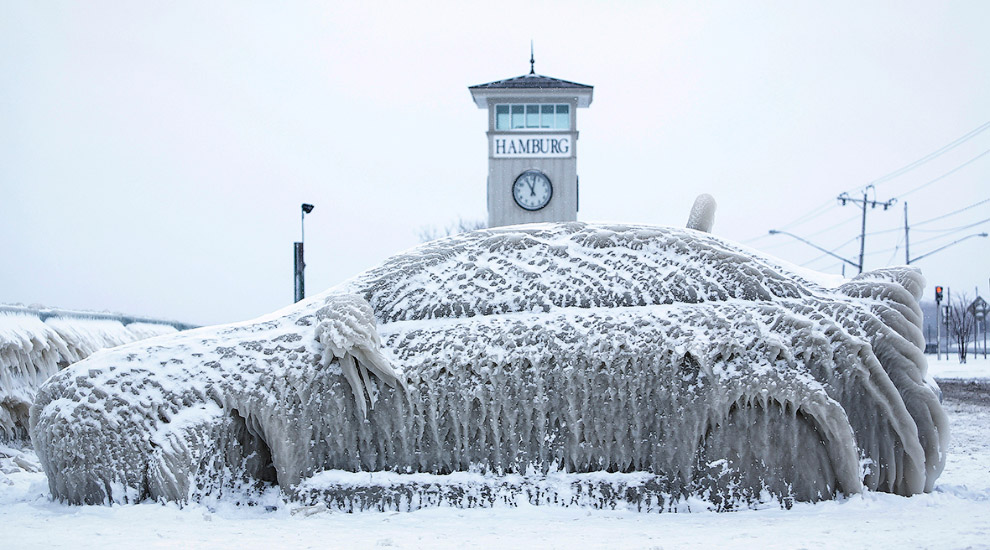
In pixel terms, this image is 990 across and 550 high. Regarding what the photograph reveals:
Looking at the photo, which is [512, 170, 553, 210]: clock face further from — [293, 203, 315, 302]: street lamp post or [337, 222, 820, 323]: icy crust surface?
[337, 222, 820, 323]: icy crust surface

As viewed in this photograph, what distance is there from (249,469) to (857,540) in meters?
2.61

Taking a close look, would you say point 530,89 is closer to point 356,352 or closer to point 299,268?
point 299,268

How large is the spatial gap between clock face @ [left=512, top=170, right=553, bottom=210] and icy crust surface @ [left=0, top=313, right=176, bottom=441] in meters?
11.2

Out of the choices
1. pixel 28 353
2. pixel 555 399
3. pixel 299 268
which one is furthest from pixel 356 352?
pixel 299 268

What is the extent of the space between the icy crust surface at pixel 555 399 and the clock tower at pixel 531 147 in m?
13.0

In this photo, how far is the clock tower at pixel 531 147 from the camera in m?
16.4

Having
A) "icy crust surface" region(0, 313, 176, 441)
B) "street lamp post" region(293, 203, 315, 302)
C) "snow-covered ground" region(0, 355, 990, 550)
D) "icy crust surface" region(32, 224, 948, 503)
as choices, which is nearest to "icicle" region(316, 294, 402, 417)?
"icy crust surface" region(32, 224, 948, 503)

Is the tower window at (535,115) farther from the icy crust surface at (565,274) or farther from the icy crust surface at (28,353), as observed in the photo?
the icy crust surface at (565,274)

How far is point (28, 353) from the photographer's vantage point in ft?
17.2

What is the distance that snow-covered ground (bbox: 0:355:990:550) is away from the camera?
2680 mm

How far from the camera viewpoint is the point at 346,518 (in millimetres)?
3160

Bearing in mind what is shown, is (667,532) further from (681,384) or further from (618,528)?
(681,384)

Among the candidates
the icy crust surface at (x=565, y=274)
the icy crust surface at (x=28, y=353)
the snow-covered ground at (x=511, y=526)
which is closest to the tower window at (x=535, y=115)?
the icy crust surface at (x=28, y=353)

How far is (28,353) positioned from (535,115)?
42.6ft
